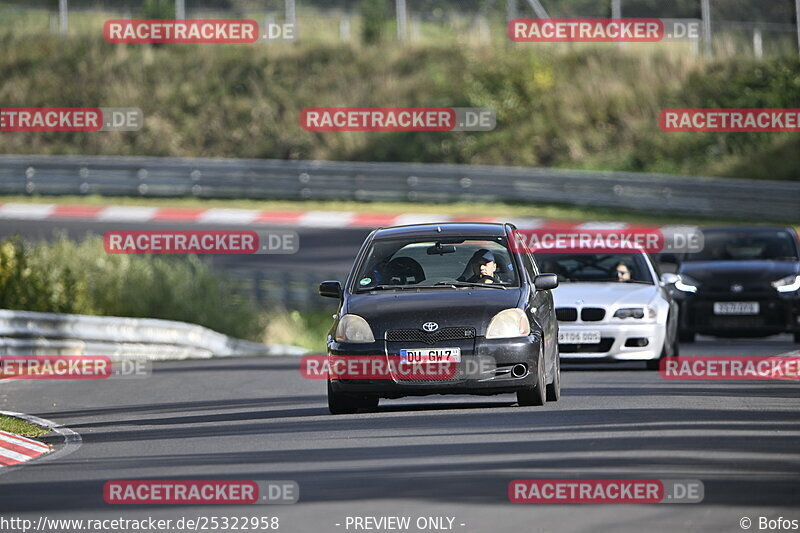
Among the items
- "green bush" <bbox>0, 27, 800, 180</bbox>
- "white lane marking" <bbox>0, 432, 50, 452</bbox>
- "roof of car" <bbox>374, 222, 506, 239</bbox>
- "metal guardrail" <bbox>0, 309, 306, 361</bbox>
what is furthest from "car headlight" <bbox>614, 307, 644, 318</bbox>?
"green bush" <bbox>0, 27, 800, 180</bbox>

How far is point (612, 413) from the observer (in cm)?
1295

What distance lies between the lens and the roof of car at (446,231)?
1404cm

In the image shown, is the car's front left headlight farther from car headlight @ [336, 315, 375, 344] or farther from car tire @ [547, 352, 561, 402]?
car headlight @ [336, 315, 375, 344]

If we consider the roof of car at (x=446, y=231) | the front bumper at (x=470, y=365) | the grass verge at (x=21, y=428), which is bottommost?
the grass verge at (x=21, y=428)

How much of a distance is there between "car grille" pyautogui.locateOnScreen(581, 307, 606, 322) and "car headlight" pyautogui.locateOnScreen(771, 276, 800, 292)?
4537mm

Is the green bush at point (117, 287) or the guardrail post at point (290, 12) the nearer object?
the green bush at point (117, 287)

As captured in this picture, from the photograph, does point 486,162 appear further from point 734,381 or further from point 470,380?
point 470,380

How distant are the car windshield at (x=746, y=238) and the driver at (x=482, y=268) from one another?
28.5 feet

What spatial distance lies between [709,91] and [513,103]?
5.61 meters

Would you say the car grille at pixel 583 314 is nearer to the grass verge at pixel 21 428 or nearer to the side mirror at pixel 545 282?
the side mirror at pixel 545 282

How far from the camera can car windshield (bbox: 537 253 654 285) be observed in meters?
18.4

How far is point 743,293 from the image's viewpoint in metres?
21.2

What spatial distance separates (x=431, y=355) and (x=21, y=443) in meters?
3.13

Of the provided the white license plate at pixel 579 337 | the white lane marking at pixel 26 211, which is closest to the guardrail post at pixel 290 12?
the white lane marking at pixel 26 211
